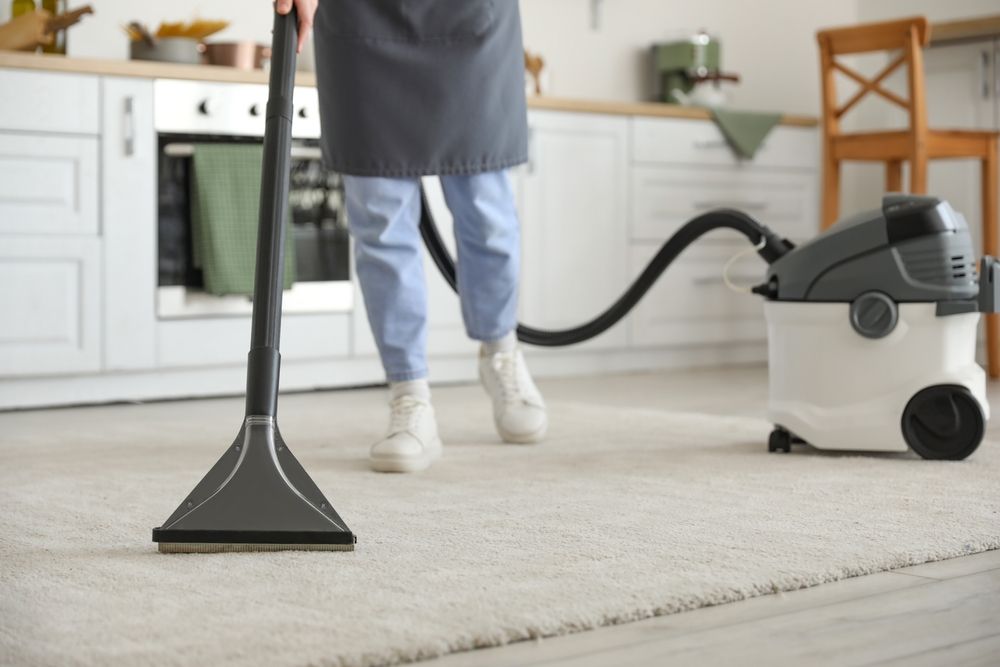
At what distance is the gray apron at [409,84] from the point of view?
206cm

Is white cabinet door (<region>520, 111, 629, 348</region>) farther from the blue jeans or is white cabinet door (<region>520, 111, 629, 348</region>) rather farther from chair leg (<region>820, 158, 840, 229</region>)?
the blue jeans

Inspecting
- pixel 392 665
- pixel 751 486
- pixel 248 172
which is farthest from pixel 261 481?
pixel 248 172

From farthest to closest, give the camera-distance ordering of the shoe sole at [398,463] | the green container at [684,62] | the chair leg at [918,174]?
the green container at [684,62] → the chair leg at [918,174] → the shoe sole at [398,463]

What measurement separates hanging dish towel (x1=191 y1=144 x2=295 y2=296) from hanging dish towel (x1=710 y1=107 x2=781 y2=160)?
5.11 ft

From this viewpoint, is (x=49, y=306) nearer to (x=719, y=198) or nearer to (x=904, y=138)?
(x=719, y=198)

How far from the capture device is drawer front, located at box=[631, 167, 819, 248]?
13.0ft

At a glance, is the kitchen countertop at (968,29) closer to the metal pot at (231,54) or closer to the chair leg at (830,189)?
the chair leg at (830,189)

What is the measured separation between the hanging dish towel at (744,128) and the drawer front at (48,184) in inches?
74.8

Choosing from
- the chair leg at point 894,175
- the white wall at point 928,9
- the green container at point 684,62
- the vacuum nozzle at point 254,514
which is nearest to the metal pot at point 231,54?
the green container at point 684,62

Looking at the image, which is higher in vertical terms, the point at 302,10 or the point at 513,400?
the point at 302,10

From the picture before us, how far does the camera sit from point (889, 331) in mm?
2051

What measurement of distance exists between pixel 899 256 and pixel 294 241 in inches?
66.3

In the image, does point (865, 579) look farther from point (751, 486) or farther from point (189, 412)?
point (189, 412)

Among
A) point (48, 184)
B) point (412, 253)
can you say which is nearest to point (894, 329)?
point (412, 253)
